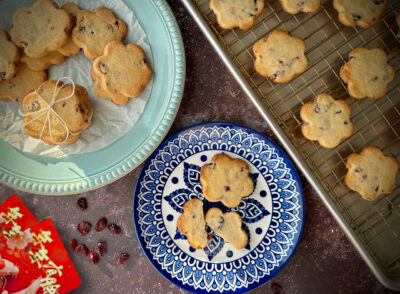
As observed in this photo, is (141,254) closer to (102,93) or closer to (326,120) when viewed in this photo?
(102,93)

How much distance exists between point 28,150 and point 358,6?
3.70 ft

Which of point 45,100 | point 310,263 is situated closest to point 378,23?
point 310,263

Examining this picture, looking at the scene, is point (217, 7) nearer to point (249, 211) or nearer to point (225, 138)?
point (225, 138)

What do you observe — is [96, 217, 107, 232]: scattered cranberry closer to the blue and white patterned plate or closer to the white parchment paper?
the blue and white patterned plate

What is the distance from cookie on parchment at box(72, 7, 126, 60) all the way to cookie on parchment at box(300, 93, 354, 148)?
0.65 m

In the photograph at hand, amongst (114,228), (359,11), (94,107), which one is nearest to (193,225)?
(114,228)

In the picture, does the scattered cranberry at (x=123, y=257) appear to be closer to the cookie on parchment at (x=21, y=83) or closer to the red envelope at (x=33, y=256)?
the red envelope at (x=33, y=256)

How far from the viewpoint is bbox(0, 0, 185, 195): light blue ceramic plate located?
1049mm

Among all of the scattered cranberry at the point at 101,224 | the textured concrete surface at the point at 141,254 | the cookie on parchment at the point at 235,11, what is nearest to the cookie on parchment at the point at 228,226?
the textured concrete surface at the point at 141,254

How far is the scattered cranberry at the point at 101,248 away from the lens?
1.21m

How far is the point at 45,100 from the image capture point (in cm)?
104

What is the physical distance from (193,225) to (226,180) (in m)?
0.19

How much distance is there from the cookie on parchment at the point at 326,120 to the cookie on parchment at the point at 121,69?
518 millimetres

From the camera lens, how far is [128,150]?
3.53ft
